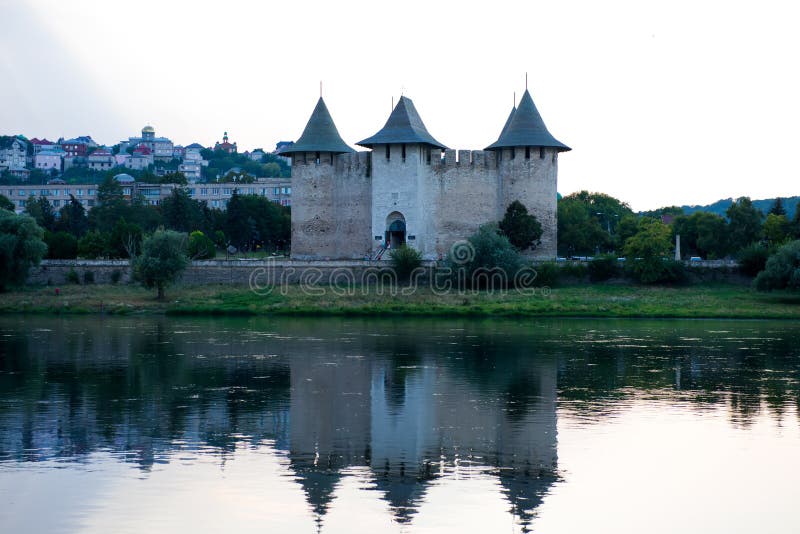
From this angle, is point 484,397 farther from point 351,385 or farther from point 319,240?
point 319,240

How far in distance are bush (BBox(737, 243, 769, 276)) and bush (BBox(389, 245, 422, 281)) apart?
12408mm

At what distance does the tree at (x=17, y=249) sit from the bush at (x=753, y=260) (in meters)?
26.3

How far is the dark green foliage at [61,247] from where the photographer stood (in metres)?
49.5

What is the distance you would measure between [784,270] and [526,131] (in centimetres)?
1315

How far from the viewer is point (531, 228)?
142 feet

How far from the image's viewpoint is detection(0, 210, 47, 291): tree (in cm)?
3816

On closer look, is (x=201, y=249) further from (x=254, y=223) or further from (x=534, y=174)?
(x=534, y=174)

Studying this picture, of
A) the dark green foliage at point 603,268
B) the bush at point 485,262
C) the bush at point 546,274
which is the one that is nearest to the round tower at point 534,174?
the dark green foliage at point 603,268

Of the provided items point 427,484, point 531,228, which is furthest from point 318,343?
point 531,228

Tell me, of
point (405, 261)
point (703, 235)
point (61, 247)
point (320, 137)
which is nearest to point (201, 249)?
point (61, 247)

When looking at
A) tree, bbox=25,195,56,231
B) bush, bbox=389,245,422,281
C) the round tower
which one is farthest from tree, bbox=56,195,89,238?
the round tower

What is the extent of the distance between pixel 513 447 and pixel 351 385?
571 centimetres

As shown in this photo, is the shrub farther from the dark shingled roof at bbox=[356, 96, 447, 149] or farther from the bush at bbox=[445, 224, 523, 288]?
the bush at bbox=[445, 224, 523, 288]

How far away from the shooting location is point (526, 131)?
44562mm
